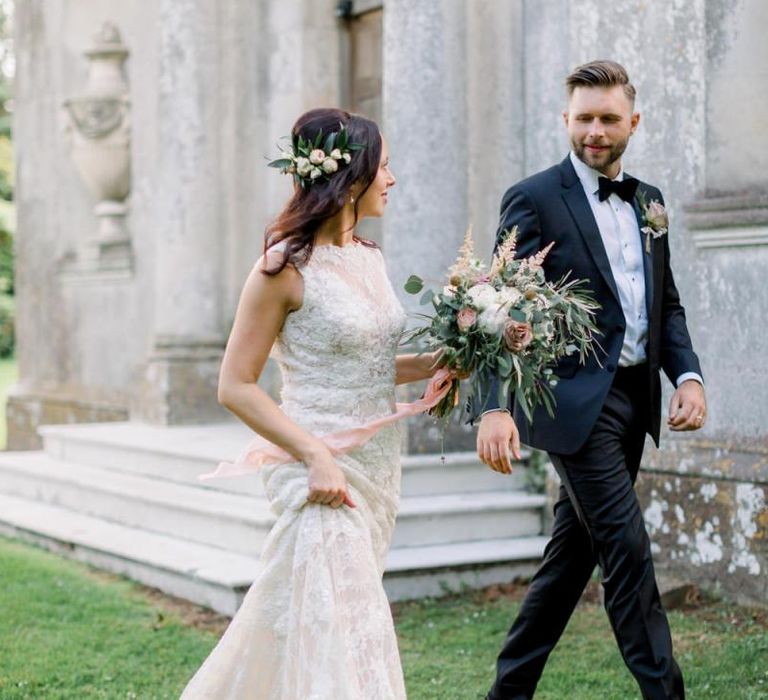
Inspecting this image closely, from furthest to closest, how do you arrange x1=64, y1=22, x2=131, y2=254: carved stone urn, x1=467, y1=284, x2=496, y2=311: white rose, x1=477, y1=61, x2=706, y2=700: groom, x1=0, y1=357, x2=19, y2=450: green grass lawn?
x1=0, y1=357, x2=19, y2=450: green grass lawn, x1=64, y1=22, x2=131, y2=254: carved stone urn, x1=477, y1=61, x2=706, y2=700: groom, x1=467, y1=284, x2=496, y2=311: white rose

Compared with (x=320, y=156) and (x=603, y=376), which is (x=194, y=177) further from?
(x=320, y=156)

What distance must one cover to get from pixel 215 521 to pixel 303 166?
166 inches

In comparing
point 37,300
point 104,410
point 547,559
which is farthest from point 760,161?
point 37,300

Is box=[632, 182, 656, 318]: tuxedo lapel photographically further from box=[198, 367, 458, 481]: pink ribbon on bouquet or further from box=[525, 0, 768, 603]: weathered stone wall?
box=[525, 0, 768, 603]: weathered stone wall

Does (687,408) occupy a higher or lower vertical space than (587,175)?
lower

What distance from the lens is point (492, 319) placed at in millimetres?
3938

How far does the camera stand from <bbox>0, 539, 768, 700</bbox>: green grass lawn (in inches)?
219

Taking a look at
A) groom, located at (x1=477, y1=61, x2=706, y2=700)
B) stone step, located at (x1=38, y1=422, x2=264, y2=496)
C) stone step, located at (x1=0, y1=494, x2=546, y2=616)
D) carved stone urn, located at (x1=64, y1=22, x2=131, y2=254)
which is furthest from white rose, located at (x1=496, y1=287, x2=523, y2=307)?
carved stone urn, located at (x1=64, y1=22, x2=131, y2=254)

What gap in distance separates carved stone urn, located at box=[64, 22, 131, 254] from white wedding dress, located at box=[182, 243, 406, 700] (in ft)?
27.7

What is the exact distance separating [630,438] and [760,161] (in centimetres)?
266

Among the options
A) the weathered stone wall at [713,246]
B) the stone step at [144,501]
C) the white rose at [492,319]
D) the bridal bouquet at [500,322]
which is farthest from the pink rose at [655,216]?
the stone step at [144,501]

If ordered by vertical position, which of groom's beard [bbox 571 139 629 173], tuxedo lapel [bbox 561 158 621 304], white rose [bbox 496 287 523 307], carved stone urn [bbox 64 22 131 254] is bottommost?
white rose [bbox 496 287 523 307]

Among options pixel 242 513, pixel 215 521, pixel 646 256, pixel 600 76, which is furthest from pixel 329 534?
pixel 215 521

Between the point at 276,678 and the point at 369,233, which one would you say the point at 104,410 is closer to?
the point at 369,233
